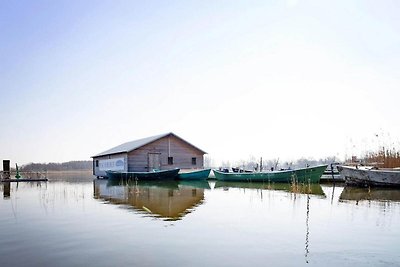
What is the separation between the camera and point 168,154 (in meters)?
37.5

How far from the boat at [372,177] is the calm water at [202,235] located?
718cm

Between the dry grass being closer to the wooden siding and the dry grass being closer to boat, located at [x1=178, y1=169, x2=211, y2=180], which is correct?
boat, located at [x1=178, y1=169, x2=211, y2=180]

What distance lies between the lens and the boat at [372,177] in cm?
1927

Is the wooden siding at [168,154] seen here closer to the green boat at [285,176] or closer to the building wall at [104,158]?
the building wall at [104,158]

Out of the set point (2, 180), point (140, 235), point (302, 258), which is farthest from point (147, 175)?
point (302, 258)

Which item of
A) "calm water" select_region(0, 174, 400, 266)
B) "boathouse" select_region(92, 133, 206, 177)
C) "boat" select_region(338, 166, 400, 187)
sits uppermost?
"boathouse" select_region(92, 133, 206, 177)

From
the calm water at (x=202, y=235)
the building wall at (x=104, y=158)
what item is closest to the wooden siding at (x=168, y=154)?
the building wall at (x=104, y=158)

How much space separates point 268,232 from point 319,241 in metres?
1.27

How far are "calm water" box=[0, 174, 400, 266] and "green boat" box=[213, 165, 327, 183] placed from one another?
1153cm

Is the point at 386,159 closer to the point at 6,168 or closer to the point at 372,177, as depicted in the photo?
the point at 372,177

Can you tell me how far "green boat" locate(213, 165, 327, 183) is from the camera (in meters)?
24.6

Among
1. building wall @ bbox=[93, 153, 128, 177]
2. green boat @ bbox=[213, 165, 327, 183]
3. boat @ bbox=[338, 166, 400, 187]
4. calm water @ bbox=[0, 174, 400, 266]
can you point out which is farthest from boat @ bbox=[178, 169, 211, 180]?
calm water @ bbox=[0, 174, 400, 266]

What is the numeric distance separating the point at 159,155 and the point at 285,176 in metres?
15.3

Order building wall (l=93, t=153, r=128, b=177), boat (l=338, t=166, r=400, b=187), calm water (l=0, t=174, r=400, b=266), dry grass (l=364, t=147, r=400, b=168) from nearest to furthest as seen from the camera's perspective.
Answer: calm water (l=0, t=174, r=400, b=266) < boat (l=338, t=166, r=400, b=187) < dry grass (l=364, t=147, r=400, b=168) < building wall (l=93, t=153, r=128, b=177)
